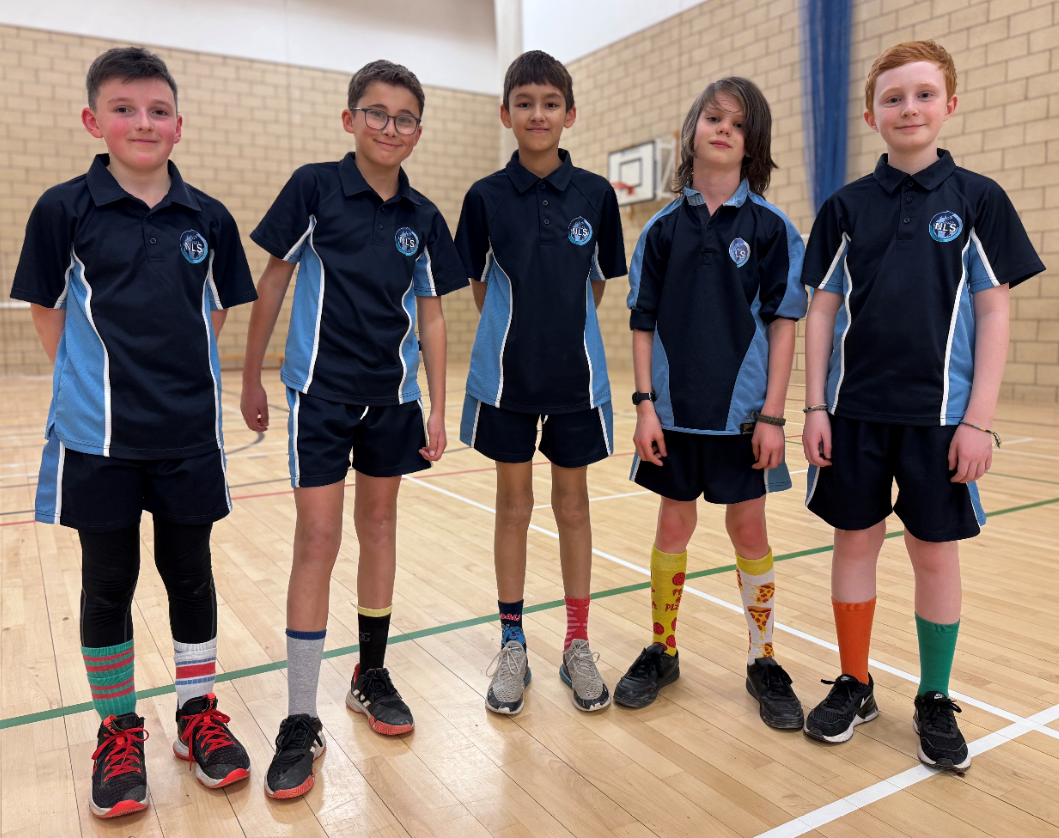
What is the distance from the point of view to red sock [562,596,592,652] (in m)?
1.94

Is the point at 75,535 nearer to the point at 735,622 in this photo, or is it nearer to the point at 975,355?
the point at 735,622

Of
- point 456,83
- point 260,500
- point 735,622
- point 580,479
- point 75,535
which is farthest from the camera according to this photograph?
point 456,83

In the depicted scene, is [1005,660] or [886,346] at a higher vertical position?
[886,346]

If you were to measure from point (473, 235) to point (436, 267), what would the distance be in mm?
156

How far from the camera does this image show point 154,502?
1.50 meters

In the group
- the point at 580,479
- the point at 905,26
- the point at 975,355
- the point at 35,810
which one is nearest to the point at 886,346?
the point at 975,355

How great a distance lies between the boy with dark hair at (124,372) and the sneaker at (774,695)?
106cm

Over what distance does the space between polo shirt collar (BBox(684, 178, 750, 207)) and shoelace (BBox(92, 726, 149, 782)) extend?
1526mm

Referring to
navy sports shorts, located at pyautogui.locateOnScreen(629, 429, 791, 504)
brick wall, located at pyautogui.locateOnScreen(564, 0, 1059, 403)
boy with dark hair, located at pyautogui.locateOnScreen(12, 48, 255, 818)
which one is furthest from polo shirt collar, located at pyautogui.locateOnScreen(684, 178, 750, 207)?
brick wall, located at pyautogui.locateOnScreen(564, 0, 1059, 403)

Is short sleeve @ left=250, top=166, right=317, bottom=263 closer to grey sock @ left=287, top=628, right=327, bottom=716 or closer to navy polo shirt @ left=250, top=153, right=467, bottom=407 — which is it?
navy polo shirt @ left=250, top=153, right=467, bottom=407

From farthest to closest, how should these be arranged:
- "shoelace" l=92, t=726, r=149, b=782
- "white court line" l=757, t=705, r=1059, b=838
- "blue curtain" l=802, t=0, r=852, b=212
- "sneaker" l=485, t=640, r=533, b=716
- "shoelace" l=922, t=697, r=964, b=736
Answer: "blue curtain" l=802, t=0, r=852, b=212 < "sneaker" l=485, t=640, r=533, b=716 < "shoelace" l=922, t=697, r=964, b=736 < "shoelace" l=92, t=726, r=149, b=782 < "white court line" l=757, t=705, r=1059, b=838

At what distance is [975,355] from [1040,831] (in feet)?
2.66

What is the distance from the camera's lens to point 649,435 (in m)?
1.79

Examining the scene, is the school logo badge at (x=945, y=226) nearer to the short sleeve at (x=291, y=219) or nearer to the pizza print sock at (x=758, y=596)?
the pizza print sock at (x=758, y=596)
